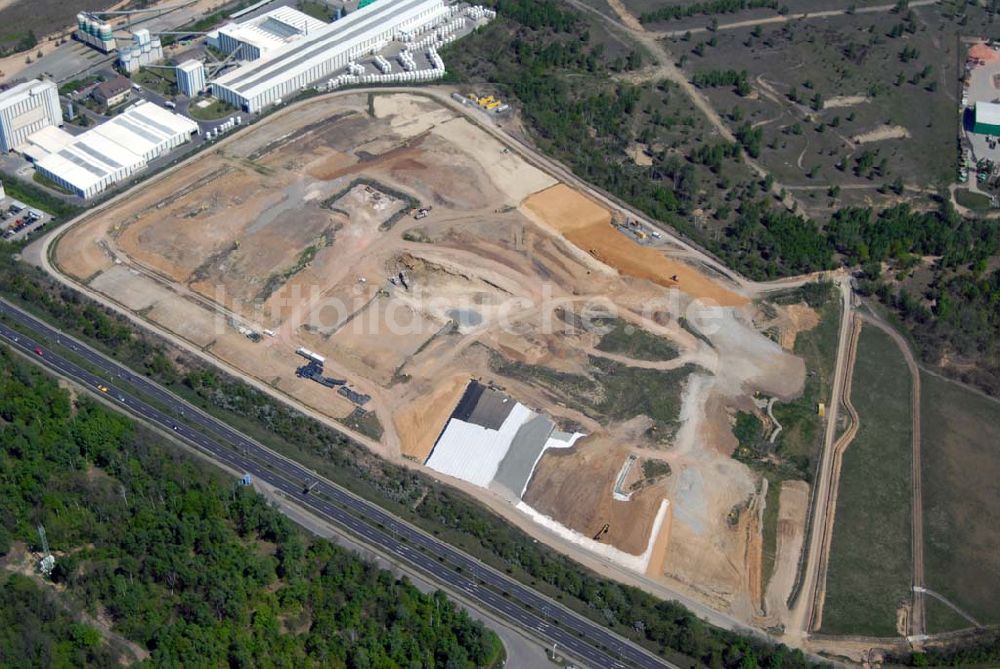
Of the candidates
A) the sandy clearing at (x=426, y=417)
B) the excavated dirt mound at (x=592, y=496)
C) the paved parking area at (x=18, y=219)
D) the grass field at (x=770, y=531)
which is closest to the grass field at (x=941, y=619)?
the grass field at (x=770, y=531)

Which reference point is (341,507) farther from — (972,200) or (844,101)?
(844,101)

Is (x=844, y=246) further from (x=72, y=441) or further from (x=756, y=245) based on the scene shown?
(x=72, y=441)

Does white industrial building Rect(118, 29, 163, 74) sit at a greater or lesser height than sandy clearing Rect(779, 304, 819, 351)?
greater

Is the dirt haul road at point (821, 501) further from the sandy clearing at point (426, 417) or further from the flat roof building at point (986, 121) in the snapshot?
the flat roof building at point (986, 121)

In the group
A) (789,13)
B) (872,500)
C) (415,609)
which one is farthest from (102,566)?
(789,13)

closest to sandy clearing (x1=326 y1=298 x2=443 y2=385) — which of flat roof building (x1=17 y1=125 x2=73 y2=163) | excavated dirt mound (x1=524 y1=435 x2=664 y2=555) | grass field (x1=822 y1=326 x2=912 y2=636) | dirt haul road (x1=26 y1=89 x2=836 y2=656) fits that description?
dirt haul road (x1=26 y1=89 x2=836 y2=656)

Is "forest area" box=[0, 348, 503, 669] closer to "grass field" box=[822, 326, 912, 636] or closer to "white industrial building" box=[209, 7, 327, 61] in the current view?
"grass field" box=[822, 326, 912, 636]

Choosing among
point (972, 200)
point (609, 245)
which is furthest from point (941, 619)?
point (972, 200)
